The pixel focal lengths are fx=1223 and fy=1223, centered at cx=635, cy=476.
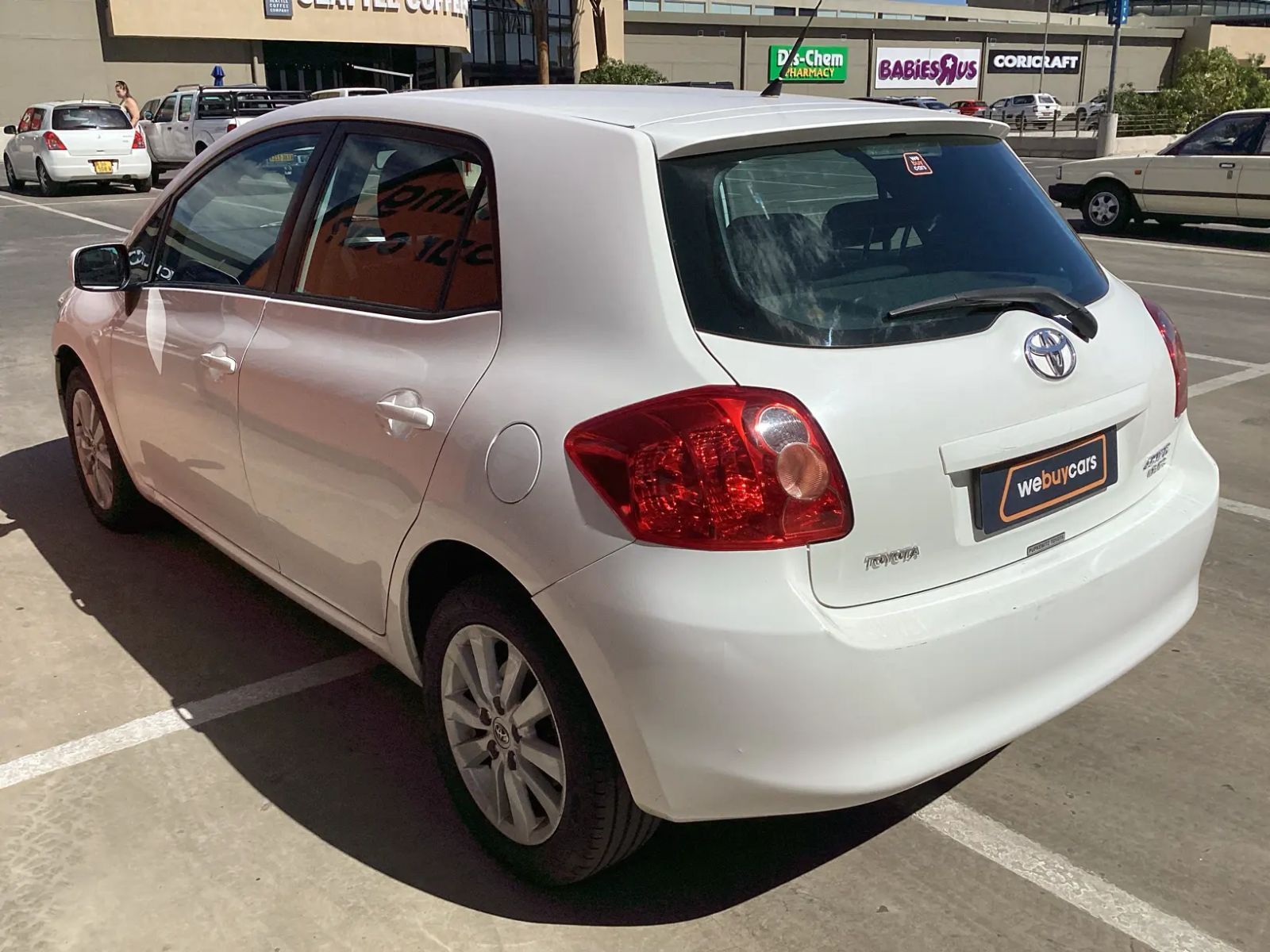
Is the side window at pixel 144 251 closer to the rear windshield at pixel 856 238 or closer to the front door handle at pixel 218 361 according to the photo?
the front door handle at pixel 218 361

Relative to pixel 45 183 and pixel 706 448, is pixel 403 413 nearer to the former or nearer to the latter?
pixel 706 448

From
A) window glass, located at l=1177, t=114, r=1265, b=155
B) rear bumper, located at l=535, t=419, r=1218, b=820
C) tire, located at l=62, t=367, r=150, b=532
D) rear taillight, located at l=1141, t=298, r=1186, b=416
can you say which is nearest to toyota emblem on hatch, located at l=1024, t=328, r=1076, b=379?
rear bumper, located at l=535, t=419, r=1218, b=820

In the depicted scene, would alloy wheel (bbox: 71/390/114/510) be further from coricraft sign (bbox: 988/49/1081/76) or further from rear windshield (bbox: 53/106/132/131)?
coricraft sign (bbox: 988/49/1081/76)

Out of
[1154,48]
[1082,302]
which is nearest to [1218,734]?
[1082,302]

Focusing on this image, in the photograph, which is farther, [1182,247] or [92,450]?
[1182,247]

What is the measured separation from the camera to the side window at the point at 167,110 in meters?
23.4

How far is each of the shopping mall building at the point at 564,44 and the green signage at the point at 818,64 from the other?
0.09 m

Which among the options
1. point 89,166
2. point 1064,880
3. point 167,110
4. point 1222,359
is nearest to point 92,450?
point 1064,880

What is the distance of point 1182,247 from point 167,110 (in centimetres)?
1860

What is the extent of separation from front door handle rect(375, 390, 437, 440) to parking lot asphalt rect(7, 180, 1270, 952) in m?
1.00

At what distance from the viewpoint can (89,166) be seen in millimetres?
21391

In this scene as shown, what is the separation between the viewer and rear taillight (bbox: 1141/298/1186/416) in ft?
10.3

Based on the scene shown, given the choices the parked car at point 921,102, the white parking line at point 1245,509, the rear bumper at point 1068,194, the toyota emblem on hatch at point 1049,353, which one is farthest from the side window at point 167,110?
the toyota emblem on hatch at point 1049,353

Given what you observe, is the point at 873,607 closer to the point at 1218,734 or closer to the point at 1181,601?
the point at 1181,601
